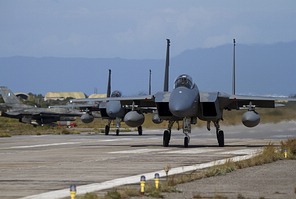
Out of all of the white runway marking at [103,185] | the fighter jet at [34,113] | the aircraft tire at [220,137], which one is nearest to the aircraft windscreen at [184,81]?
the aircraft tire at [220,137]

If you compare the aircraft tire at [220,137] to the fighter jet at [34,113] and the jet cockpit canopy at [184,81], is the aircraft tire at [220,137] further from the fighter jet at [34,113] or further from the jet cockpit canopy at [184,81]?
the fighter jet at [34,113]

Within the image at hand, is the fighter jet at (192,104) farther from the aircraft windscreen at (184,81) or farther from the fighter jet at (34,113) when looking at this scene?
the fighter jet at (34,113)

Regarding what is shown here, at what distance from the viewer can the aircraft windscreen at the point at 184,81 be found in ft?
103

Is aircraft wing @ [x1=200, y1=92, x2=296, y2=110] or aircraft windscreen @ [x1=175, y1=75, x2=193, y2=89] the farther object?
aircraft wing @ [x1=200, y1=92, x2=296, y2=110]

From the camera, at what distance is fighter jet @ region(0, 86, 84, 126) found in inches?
2975

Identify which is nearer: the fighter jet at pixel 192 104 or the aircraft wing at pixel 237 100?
the fighter jet at pixel 192 104

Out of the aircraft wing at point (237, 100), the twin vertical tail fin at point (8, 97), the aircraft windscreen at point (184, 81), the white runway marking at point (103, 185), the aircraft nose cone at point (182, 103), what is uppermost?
the twin vertical tail fin at point (8, 97)

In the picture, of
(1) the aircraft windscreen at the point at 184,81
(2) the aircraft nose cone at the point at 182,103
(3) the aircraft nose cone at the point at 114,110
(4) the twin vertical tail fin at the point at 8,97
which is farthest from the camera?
(4) the twin vertical tail fin at the point at 8,97

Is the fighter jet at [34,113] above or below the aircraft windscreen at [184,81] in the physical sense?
above

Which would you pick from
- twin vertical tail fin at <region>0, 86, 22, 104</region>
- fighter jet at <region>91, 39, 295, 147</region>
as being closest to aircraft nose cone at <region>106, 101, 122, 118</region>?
fighter jet at <region>91, 39, 295, 147</region>

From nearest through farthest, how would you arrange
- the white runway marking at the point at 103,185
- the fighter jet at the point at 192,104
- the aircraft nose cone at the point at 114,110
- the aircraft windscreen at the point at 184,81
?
the white runway marking at the point at 103,185
the fighter jet at the point at 192,104
the aircraft windscreen at the point at 184,81
the aircraft nose cone at the point at 114,110

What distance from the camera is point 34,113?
75.4 meters

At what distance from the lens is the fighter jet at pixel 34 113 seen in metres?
75.6

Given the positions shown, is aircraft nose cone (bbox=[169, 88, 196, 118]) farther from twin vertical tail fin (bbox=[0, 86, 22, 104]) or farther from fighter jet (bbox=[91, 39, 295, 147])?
twin vertical tail fin (bbox=[0, 86, 22, 104])
